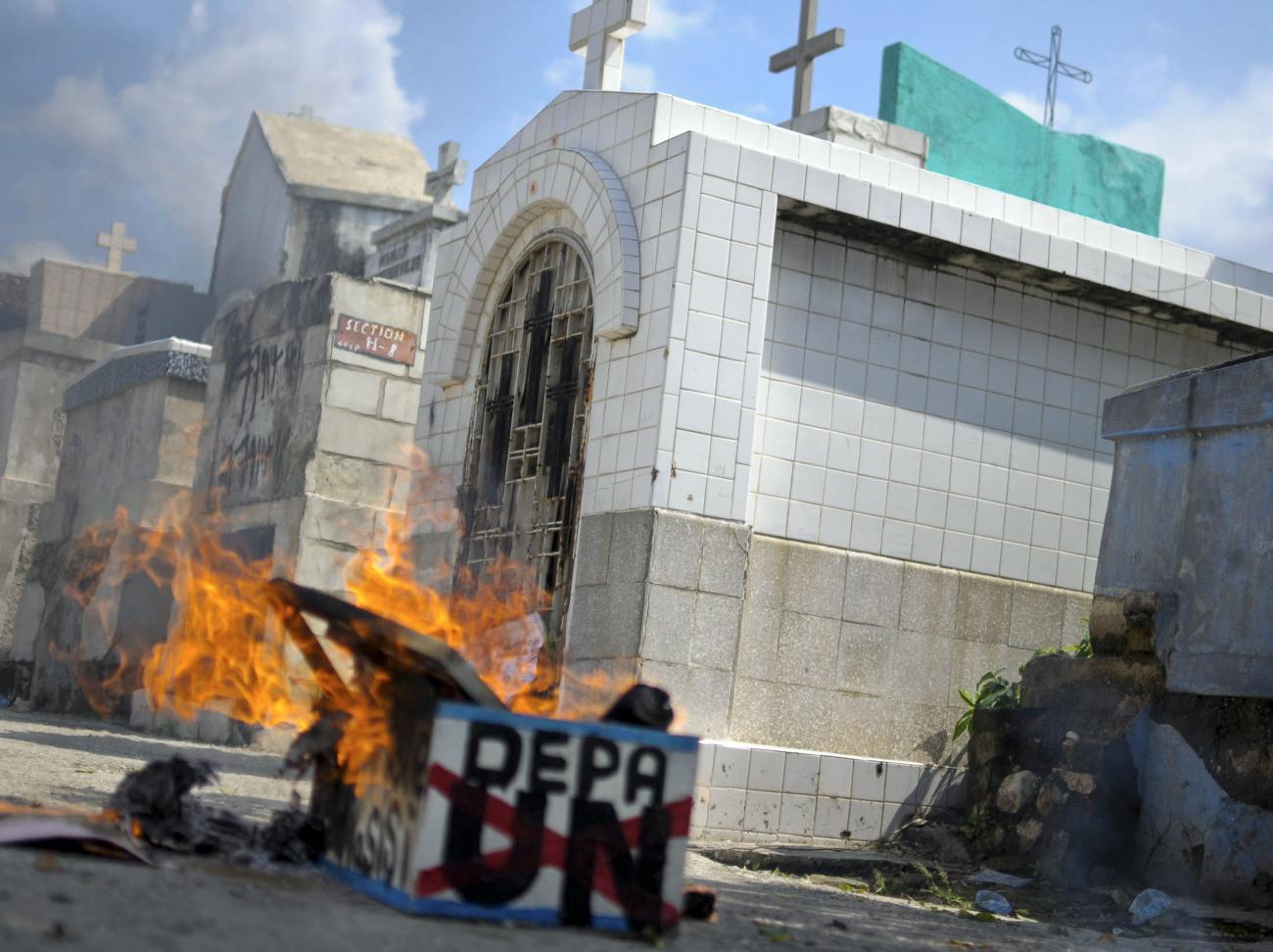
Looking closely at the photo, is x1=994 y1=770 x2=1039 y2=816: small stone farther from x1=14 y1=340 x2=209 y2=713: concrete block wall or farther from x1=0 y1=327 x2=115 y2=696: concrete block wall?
x1=0 y1=327 x2=115 y2=696: concrete block wall

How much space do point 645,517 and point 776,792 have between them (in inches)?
73.2

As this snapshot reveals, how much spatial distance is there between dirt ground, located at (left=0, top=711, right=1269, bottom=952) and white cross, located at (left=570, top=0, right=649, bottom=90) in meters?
5.90

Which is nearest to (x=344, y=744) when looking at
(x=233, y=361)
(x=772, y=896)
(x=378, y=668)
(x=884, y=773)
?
(x=378, y=668)

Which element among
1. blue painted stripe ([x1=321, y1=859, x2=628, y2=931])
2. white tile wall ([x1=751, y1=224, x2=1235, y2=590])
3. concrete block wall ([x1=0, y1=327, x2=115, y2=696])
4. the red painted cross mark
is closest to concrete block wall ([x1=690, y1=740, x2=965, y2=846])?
white tile wall ([x1=751, y1=224, x2=1235, y2=590])

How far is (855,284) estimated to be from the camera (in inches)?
405

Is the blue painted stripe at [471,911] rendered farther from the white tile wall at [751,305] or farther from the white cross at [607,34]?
the white cross at [607,34]

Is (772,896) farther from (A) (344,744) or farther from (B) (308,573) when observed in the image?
(B) (308,573)

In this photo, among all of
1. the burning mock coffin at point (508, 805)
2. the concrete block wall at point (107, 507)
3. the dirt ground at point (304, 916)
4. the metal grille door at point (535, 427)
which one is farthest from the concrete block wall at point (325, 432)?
the burning mock coffin at point (508, 805)

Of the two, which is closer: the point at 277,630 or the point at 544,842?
the point at 544,842

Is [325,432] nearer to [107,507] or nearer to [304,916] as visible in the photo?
[107,507]

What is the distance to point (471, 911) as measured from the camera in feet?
16.1

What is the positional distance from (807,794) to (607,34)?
586 centimetres

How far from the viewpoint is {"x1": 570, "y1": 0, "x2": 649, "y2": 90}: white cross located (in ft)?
37.3

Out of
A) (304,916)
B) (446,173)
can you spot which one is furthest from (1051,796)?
(446,173)
